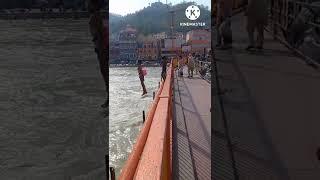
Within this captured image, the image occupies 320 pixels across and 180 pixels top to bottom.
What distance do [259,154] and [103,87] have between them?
2.38 ft

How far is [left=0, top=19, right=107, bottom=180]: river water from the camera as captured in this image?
11.9 ft

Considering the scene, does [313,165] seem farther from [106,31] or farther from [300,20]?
[106,31]

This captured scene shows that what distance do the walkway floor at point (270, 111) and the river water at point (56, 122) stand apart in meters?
0.54

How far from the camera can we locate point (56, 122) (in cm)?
1050

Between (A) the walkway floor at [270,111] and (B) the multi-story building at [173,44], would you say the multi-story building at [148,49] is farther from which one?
(A) the walkway floor at [270,111]

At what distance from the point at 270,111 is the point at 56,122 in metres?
8.89

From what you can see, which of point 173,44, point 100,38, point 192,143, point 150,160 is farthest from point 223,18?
point 173,44

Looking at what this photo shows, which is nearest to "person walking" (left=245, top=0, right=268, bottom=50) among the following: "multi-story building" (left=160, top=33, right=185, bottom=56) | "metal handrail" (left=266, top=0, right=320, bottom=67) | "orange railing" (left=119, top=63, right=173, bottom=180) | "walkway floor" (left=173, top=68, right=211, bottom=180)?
"metal handrail" (left=266, top=0, right=320, bottom=67)

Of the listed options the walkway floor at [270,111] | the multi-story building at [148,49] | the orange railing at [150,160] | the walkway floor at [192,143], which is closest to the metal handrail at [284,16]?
the walkway floor at [270,111]

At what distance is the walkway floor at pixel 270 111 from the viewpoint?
1.88 m

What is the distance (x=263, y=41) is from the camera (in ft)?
5.87

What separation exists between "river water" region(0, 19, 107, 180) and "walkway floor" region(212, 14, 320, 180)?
543mm

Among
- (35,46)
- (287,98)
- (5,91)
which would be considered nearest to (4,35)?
(35,46)

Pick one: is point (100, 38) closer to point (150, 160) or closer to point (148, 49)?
point (150, 160)
